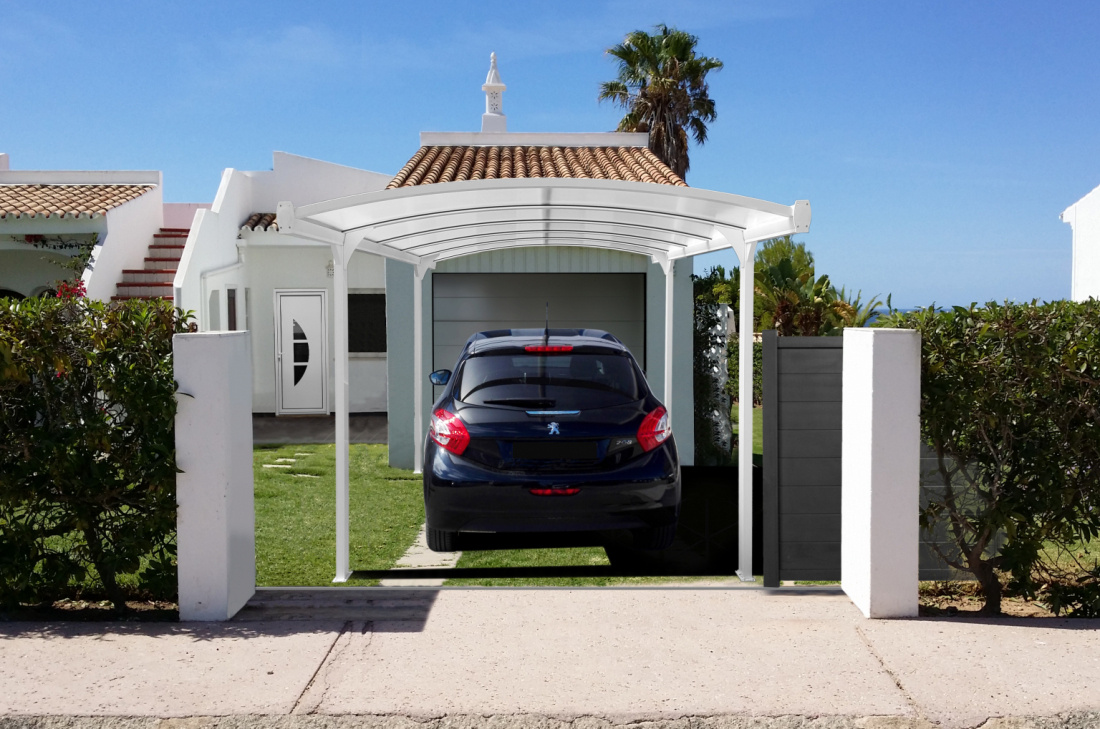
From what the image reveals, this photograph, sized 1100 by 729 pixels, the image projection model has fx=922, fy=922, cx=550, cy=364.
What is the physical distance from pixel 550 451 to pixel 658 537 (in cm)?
120

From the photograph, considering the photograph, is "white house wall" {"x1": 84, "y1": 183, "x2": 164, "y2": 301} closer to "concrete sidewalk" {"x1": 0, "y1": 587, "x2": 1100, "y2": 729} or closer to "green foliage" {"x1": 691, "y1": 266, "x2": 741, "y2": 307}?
"green foliage" {"x1": 691, "y1": 266, "x2": 741, "y2": 307}

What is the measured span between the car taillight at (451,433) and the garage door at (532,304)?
20.3 feet

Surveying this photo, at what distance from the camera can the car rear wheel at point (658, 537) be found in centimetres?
664

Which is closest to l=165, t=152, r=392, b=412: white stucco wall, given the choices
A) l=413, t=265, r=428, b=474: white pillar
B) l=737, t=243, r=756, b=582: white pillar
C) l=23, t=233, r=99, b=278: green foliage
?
l=23, t=233, r=99, b=278: green foliage

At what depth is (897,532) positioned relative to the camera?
511cm

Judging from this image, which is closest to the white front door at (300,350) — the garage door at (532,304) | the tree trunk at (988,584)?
the garage door at (532,304)

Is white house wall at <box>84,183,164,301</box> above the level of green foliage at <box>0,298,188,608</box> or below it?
above

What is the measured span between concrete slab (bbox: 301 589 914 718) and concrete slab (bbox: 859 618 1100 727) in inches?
6.0

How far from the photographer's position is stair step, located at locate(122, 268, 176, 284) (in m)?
15.6

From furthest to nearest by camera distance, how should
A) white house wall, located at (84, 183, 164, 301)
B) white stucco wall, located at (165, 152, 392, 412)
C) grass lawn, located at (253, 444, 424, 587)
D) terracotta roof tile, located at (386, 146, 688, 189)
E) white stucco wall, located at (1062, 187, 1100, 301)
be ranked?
white stucco wall, located at (165, 152, 392, 412), white stucco wall, located at (1062, 187, 1100, 301), white house wall, located at (84, 183, 164, 301), terracotta roof tile, located at (386, 146, 688, 189), grass lawn, located at (253, 444, 424, 587)

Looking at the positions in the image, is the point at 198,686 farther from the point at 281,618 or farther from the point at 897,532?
the point at 897,532

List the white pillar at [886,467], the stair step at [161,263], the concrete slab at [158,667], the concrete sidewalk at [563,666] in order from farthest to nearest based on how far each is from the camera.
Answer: the stair step at [161,263], the white pillar at [886,467], the concrete slab at [158,667], the concrete sidewalk at [563,666]

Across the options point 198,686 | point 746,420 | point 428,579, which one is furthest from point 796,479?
point 198,686

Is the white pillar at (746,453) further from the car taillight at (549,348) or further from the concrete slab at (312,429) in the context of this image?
the concrete slab at (312,429)
